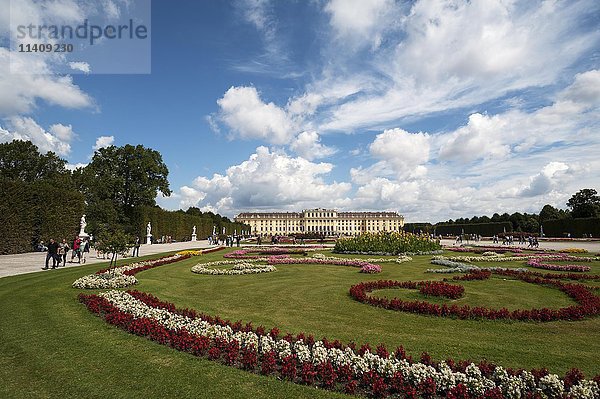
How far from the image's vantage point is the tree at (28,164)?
4250 cm

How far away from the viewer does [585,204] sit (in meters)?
65.8

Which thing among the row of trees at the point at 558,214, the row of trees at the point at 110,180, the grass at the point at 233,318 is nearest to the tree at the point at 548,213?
the row of trees at the point at 558,214

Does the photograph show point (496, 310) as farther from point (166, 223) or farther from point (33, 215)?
point (166, 223)

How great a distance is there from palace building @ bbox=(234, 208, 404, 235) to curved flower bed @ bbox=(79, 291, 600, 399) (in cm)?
15814

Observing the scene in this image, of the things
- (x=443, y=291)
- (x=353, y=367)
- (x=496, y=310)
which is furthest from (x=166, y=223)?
(x=353, y=367)

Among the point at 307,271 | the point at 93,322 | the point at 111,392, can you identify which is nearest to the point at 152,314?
the point at 93,322

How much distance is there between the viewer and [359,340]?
249 inches

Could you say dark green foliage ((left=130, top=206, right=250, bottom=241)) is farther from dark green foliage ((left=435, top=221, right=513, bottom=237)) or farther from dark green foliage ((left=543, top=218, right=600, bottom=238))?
dark green foliage ((left=543, top=218, right=600, bottom=238))

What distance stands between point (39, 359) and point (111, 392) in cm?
188

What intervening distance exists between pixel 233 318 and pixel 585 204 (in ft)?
254

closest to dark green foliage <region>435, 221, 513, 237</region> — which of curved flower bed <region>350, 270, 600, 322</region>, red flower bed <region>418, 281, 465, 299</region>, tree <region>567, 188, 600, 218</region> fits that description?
tree <region>567, 188, 600, 218</region>

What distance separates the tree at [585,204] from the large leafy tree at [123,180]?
67228 mm

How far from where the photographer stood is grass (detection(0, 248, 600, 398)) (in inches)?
187

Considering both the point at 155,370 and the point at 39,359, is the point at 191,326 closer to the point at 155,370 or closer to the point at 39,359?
the point at 155,370
